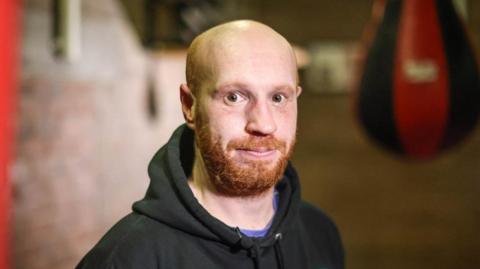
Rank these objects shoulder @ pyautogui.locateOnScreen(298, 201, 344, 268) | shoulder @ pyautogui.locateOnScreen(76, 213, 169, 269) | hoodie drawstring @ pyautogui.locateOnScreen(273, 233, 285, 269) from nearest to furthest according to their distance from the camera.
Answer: shoulder @ pyautogui.locateOnScreen(76, 213, 169, 269), hoodie drawstring @ pyautogui.locateOnScreen(273, 233, 285, 269), shoulder @ pyautogui.locateOnScreen(298, 201, 344, 268)

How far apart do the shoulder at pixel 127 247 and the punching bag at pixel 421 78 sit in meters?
1.41

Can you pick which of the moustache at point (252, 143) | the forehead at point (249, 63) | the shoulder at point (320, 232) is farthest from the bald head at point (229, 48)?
the shoulder at point (320, 232)

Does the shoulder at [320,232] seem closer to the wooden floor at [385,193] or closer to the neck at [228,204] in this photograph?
the neck at [228,204]

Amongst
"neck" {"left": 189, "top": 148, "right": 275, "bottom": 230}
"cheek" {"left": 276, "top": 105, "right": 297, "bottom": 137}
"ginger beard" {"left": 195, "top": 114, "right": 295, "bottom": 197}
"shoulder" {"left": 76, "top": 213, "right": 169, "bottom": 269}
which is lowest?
"shoulder" {"left": 76, "top": 213, "right": 169, "bottom": 269}

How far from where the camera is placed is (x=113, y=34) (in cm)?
265

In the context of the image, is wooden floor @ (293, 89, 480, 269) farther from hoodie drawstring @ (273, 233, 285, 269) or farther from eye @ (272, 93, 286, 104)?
eye @ (272, 93, 286, 104)

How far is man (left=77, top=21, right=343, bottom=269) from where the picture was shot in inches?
43.0

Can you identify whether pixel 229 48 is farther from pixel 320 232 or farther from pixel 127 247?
pixel 320 232

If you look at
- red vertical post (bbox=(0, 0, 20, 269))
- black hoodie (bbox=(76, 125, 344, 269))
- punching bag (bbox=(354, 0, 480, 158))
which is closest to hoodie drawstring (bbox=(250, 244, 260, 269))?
black hoodie (bbox=(76, 125, 344, 269))

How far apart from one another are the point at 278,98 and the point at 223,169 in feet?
0.49

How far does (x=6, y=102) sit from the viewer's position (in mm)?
1510

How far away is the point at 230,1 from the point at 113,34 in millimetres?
1418

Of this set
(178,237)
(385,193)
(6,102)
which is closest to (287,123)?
(178,237)

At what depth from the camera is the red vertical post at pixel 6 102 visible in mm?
1477
